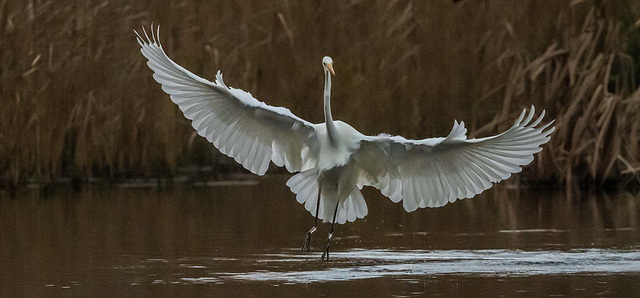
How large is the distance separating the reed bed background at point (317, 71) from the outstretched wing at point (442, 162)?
13.6 feet

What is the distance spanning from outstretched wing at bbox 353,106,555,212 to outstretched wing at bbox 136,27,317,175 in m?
0.44

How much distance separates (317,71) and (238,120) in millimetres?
4846

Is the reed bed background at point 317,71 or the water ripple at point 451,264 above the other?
the reed bed background at point 317,71

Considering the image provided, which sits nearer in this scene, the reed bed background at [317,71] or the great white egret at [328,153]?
the great white egret at [328,153]

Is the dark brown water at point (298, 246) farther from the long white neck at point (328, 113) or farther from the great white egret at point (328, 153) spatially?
the long white neck at point (328, 113)

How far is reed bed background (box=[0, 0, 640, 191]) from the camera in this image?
42.0ft

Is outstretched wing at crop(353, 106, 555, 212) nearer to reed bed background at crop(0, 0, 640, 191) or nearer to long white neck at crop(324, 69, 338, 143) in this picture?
long white neck at crop(324, 69, 338, 143)

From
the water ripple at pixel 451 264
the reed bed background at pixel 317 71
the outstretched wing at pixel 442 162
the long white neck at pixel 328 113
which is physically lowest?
the water ripple at pixel 451 264

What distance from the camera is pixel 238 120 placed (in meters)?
8.90

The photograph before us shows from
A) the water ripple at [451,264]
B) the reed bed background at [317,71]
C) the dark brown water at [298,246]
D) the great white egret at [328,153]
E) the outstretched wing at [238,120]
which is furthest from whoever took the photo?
the reed bed background at [317,71]

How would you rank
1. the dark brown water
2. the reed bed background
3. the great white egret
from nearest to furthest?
1. the dark brown water
2. the great white egret
3. the reed bed background

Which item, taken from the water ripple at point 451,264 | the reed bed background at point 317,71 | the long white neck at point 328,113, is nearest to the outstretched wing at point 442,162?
the long white neck at point 328,113

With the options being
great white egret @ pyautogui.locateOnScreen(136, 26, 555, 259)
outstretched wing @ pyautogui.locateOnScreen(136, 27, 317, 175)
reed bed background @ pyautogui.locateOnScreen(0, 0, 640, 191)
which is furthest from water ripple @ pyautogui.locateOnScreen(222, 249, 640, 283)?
reed bed background @ pyautogui.locateOnScreen(0, 0, 640, 191)

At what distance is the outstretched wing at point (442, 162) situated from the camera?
7973 mm
